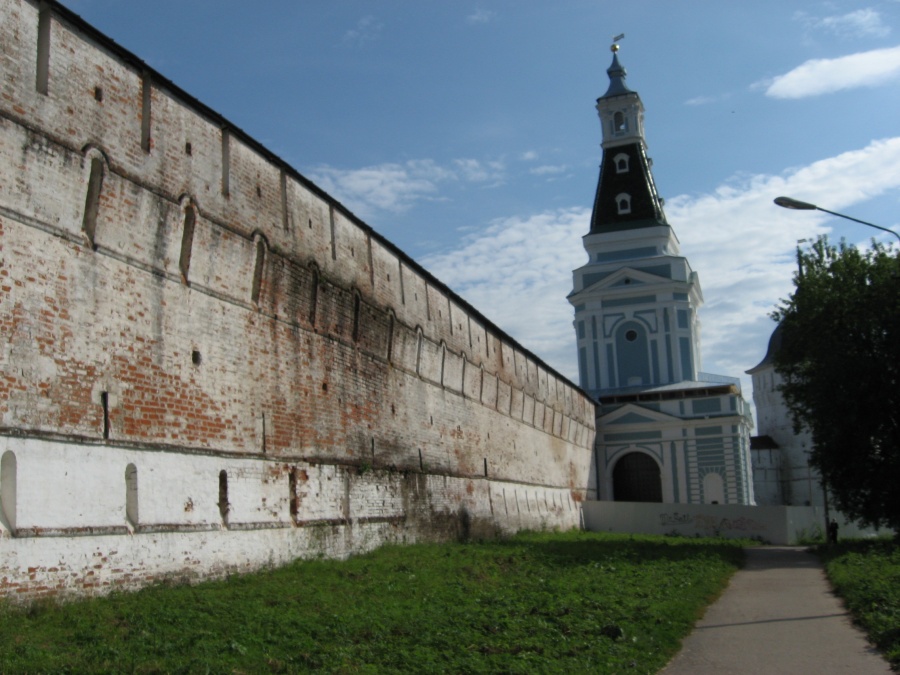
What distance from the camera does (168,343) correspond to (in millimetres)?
10961

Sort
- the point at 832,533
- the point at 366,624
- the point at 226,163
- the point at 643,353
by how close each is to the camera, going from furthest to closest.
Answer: the point at 643,353, the point at 832,533, the point at 226,163, the point at 366,624

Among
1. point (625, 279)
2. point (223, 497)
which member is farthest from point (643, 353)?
point (223, 497)

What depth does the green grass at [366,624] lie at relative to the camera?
7246mm

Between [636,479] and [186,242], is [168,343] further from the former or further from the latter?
[636,479]

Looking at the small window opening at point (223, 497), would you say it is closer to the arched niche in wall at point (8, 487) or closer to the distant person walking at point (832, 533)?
the arched niche in wall at point (8, 487)

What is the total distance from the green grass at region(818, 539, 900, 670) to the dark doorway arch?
17.5 metres

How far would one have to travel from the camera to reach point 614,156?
154 feet

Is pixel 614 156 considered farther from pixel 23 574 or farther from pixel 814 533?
pixel 23 574

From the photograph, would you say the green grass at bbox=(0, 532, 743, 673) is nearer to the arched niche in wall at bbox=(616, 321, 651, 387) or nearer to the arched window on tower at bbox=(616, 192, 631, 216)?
the arched niche in wall at bbox=(616, 321, 651, 387)

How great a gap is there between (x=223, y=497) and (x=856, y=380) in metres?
15.3

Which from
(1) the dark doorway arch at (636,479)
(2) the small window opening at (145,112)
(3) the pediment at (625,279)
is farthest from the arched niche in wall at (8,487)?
(3) the pediment at (625,279)

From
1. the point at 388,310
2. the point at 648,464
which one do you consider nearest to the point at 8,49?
the point at 388,310

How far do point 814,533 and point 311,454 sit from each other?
23.8 m

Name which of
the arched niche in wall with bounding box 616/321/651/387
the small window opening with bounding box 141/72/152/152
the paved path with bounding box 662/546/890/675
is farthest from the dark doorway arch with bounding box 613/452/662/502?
the small window opening with bounding box 141/72/152/152
